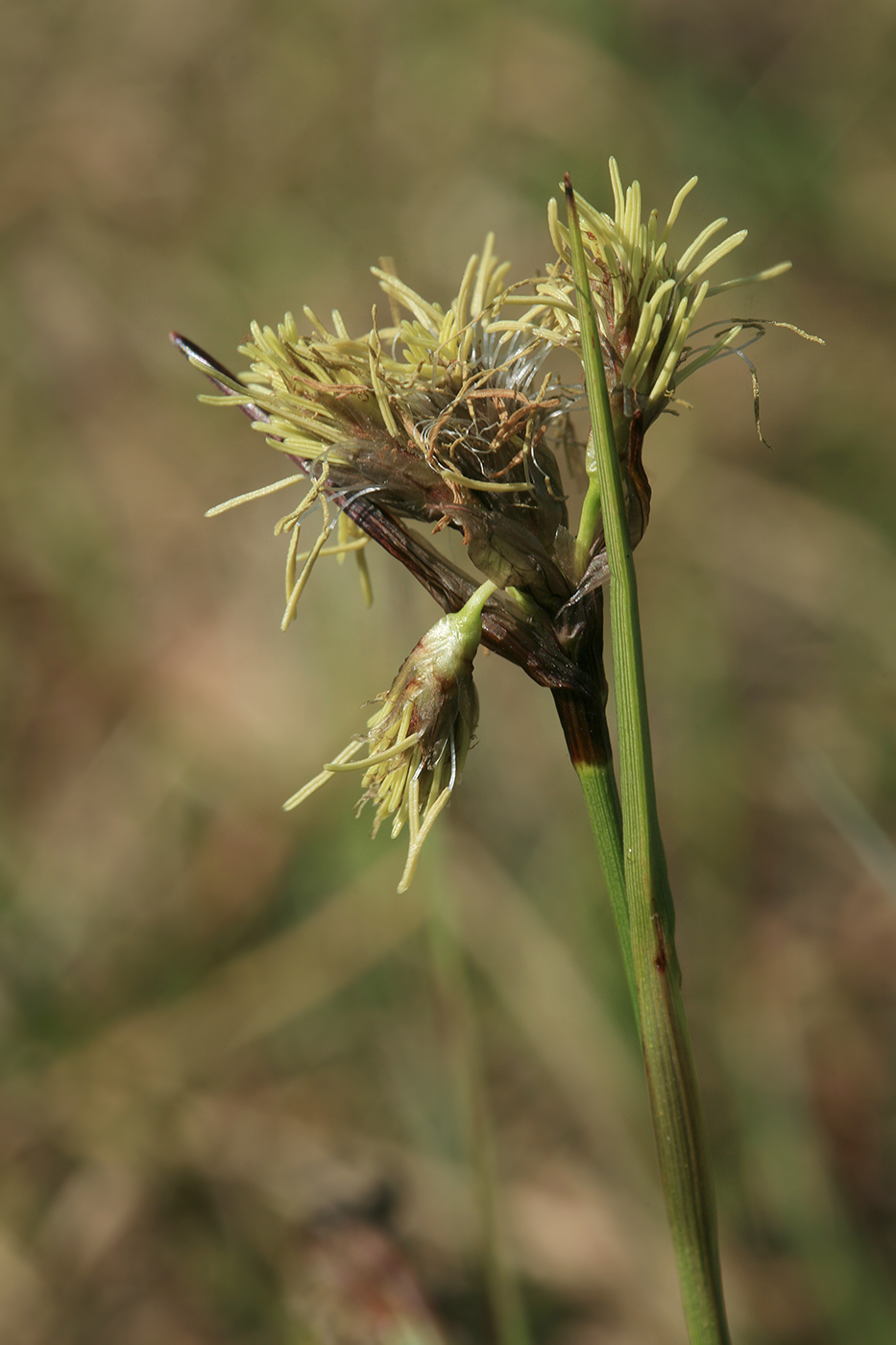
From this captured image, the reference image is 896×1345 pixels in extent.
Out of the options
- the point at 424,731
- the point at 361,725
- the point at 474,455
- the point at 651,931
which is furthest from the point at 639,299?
the point at 361,725

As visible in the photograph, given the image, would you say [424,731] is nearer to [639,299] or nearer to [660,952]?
[660,952]

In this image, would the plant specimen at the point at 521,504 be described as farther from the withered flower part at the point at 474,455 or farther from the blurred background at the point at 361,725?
the blurred background at the point at 361,725

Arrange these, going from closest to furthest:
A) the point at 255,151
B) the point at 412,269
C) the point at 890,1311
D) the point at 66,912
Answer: the point at 890,1311, the point at 66,912, the point at 412,269, the point at 255,151

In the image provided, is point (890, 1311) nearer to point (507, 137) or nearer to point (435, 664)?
point (435, 664)

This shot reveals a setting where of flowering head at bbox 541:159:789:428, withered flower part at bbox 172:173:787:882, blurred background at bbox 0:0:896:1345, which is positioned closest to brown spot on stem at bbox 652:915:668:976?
withered flower part at bbox 172:173:787:882

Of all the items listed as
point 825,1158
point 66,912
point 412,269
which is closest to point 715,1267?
point 825,1158

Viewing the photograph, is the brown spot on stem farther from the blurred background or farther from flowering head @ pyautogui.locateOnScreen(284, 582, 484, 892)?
the blurred background

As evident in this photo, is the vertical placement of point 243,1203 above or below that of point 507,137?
below
